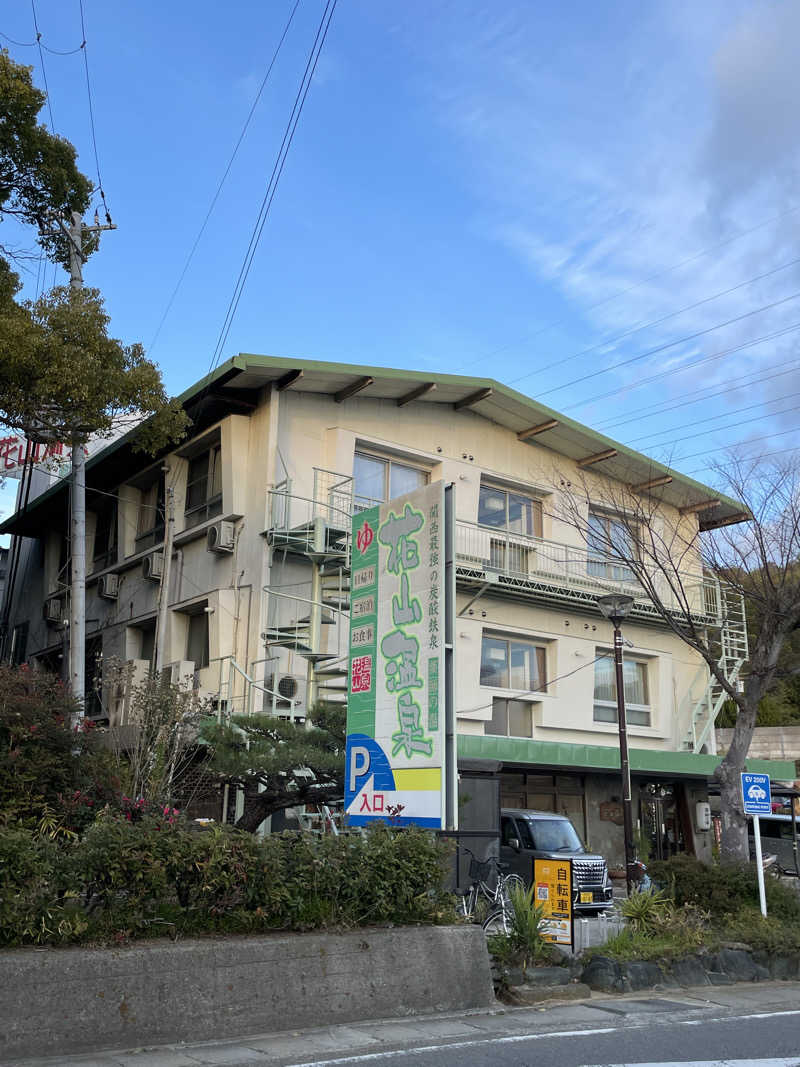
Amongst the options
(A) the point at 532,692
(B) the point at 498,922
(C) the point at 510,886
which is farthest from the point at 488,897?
(A) the point at 532,692

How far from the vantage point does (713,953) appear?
11.0 m

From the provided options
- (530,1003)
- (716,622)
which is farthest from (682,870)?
(716,622)

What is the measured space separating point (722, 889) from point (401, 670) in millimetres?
5868

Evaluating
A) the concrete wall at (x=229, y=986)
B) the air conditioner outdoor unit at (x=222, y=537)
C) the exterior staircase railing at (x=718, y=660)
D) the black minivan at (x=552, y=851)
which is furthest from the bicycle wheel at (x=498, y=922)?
the exterior staircase railing at (x=718, y=660)

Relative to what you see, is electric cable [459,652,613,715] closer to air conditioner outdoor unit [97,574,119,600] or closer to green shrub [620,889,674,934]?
green shrub [620,889,674,934]

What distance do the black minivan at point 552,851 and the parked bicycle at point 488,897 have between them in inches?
132

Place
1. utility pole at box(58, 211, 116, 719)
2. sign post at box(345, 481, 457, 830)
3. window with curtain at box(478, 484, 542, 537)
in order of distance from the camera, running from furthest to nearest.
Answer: window with curtain at box(478, 484, 542, 537), utility pole at box(58, 211, 116, 719), sign post at box(345, 481, 457, 830)

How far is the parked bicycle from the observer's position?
10320 millimetres

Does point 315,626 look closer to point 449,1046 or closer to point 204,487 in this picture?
point 204,487

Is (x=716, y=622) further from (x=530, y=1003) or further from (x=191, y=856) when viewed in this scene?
(x=191, y=856)

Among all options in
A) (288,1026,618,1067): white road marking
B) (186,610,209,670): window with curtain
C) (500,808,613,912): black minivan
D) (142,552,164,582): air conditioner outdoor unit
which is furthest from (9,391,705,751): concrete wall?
(288,1026,618,1067): white road marking

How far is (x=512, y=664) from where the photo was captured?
72.4ft

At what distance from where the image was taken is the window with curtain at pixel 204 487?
21.1 metres

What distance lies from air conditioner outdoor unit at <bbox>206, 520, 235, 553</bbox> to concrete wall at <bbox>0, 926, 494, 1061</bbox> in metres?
12.0
